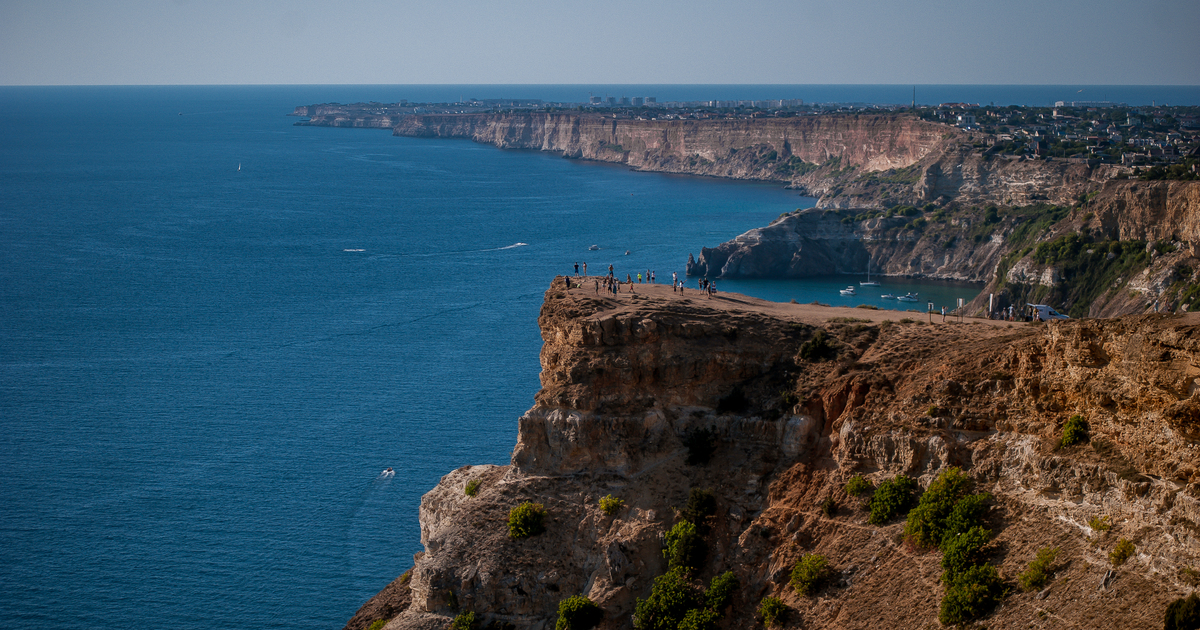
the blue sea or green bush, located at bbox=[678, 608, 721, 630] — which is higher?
green bush, located at bbox=[678, 608, 721, 630]

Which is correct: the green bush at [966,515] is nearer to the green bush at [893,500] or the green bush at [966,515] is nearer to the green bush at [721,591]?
the green bush at [893,500]

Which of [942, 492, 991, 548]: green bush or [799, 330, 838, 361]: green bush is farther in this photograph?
[799, 330, 838, 361]: green bush

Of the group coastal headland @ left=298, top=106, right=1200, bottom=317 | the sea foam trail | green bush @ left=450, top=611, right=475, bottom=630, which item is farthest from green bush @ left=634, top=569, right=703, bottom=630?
the sea foam trail

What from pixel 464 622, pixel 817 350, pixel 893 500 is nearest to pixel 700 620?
pixel 893 500

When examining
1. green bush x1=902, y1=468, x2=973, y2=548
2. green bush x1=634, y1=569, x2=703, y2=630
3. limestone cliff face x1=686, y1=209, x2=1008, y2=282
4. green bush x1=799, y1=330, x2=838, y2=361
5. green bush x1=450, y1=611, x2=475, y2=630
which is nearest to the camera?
green bush x1=902, y1=468, x2=973, y2=548

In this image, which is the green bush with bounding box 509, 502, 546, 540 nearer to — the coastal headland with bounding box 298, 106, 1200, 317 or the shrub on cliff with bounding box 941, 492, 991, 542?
the shrub on cliff with bounding box 941, 492, 991, 542

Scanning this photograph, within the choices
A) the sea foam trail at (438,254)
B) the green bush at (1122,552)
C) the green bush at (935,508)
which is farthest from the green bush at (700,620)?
the sea foam trail at (438,254)

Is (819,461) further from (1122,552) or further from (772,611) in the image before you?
(1122,552)
